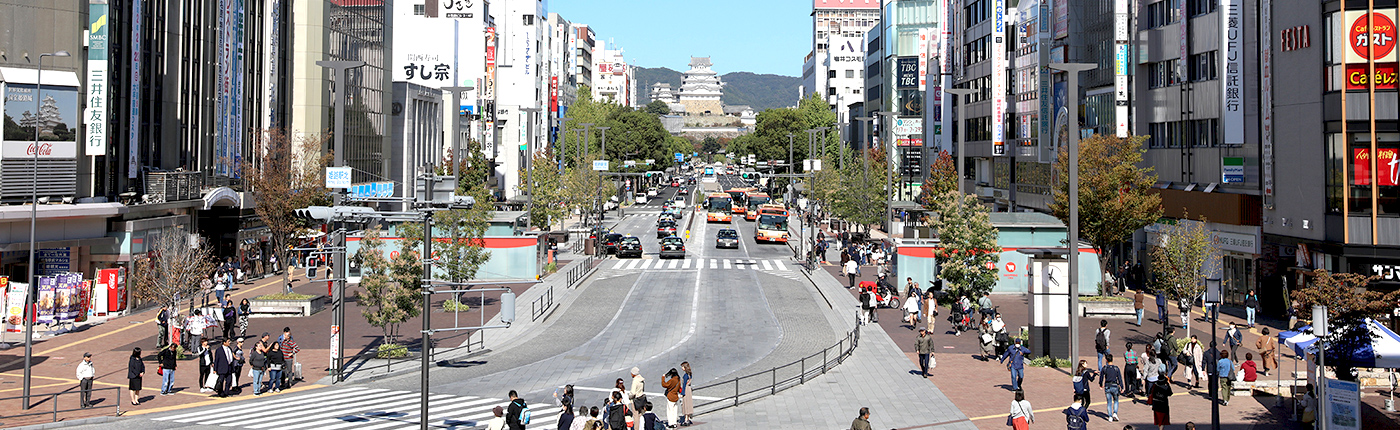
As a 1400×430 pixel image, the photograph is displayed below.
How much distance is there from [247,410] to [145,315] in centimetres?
1875

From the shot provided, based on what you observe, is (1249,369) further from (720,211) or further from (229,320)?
(720,211)

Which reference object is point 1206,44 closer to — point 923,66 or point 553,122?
point 923,66

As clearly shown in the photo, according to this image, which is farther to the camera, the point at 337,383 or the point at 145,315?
the point at 145,315

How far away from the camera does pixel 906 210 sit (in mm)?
80750

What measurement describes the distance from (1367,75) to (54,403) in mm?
36425

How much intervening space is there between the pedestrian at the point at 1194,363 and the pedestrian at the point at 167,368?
74.9 ft

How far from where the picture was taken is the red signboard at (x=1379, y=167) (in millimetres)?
35312

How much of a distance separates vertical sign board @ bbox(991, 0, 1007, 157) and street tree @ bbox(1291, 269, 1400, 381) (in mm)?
47954

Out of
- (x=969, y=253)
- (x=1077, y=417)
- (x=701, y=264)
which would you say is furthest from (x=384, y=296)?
(x=701, y=264)

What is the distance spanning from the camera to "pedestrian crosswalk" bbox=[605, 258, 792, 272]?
6153 cm

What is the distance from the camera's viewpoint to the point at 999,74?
247 feet

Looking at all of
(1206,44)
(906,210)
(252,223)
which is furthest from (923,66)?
(252,223)

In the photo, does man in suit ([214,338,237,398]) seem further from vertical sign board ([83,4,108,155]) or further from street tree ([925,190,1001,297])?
street tree ([925,190,1001,297])

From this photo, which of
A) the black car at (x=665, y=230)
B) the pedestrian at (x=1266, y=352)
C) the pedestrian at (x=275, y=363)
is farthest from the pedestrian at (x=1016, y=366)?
the black car at (x=665, y=230)
